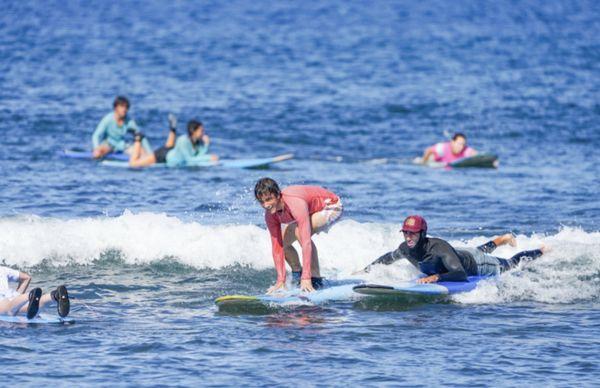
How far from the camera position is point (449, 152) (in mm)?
27156

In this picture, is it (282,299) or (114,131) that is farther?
(114,131)

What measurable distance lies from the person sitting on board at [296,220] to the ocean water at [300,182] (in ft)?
1.83

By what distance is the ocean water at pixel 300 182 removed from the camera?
13117mm

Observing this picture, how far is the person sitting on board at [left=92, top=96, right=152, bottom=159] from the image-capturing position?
26.8 meters

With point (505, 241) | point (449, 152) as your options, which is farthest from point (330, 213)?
point (449, 152)

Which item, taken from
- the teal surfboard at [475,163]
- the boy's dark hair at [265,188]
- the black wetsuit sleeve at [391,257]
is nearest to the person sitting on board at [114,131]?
the teal surfboard at [475,163]

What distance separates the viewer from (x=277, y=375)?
12500 millimetres

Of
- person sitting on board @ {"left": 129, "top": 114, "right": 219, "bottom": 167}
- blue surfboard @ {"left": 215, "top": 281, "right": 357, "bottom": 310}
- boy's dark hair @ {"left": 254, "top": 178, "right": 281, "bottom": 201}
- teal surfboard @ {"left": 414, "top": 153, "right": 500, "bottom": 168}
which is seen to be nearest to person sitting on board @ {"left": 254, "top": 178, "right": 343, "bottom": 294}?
boy's dark hair @ {"left": 254, "top": 178, "right": 281, "bottom": 201}

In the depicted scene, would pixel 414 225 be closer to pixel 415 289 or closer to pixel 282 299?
pixel 415 289

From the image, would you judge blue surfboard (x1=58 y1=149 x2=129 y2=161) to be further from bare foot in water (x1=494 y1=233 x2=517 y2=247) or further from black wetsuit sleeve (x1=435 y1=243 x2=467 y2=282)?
black wetsuit sleeve (x1=435 y1=243 x2=467 y2=282)

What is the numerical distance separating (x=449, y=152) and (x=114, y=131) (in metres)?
7.28

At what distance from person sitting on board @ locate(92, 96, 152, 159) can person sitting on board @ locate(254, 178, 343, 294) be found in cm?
1190

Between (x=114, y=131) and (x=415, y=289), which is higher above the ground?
(x=114, y=131)

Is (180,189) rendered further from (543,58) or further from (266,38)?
(266,38)
